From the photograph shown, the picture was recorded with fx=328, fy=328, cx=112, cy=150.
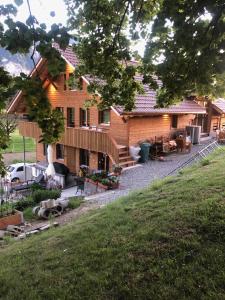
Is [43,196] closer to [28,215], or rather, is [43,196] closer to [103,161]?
[28,215]

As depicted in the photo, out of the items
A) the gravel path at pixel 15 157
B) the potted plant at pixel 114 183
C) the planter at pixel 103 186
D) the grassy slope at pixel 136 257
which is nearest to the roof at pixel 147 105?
the potted plant at pixel 114 183

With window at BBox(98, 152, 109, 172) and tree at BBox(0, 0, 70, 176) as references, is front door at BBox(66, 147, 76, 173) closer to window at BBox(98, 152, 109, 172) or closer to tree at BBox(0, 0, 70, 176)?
window at BBox(98, 152, 109, 172)

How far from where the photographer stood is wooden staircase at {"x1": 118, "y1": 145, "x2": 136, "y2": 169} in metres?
18.8

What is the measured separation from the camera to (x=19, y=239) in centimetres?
1013

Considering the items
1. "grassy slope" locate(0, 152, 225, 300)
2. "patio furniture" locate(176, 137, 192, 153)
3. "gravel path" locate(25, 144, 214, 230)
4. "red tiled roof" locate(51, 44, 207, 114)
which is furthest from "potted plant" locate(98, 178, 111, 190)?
"patio furniture" locate(176, 137, 192, 153)

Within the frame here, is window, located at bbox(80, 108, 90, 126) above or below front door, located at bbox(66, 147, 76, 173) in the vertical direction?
above

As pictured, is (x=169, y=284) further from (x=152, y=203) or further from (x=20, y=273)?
(x=152, y=203)

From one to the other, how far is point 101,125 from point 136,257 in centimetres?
1634

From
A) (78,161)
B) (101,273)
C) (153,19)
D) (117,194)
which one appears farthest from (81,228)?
(78,161)

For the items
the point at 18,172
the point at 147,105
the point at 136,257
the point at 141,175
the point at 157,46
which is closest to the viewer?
the point at 136,257

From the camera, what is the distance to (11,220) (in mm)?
12477

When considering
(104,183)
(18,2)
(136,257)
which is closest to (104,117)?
(104,183)

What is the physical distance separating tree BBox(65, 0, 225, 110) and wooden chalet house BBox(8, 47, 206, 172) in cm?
961

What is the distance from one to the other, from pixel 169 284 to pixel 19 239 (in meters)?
6.58
